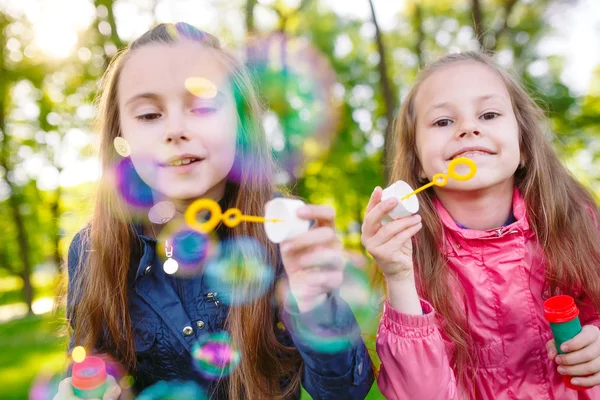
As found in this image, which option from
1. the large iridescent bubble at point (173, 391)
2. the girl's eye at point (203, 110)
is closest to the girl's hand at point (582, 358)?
the large iridescent bubble at point (173, 391)

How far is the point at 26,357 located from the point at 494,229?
601 cm

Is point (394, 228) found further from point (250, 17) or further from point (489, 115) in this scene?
point (250, 17)

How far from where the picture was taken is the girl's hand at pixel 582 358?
1826 mm

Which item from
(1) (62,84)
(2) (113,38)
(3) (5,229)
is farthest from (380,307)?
(3) (5,229)

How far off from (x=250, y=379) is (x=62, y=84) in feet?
51.5

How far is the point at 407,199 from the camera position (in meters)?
1.55

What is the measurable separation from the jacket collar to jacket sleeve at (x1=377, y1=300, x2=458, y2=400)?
47 centimetres

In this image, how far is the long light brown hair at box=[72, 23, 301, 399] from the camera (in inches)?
75.2

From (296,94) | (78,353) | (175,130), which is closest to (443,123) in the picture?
(175,130)

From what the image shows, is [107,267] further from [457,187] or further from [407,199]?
[457,187]

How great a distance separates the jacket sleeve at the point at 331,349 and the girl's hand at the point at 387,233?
Answer: 0.20 meters

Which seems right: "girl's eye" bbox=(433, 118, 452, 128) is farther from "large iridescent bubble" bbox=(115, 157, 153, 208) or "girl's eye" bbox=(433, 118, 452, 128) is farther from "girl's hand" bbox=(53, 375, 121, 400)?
"girl's hand" bbox=(53, 375, 121, 400)

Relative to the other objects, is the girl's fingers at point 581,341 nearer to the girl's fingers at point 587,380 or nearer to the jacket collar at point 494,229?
the girl's fingers at point 587,380

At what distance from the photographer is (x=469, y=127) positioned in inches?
80.0
